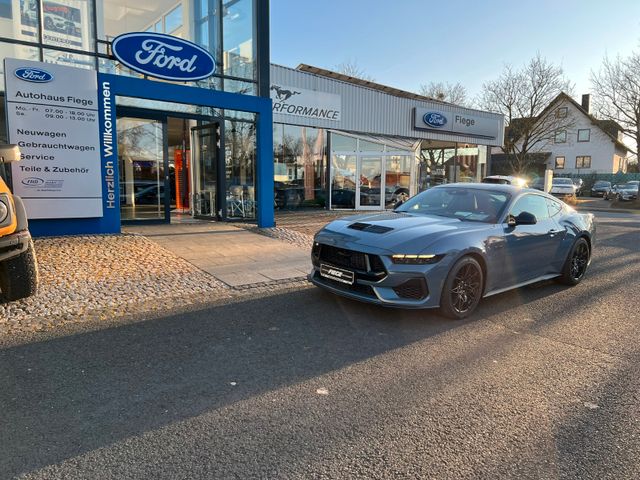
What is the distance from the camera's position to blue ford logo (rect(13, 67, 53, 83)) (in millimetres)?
8188

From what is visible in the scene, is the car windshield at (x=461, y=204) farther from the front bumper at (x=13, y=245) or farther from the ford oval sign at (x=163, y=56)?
the ford oval sign at (x=163, y=56)

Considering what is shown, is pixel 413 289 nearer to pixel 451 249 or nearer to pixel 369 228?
pixel 451 249

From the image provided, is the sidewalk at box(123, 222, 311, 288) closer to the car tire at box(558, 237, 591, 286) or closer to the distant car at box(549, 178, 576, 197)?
the car tire at box(558, 237, 591, 286)

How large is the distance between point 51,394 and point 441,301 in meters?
3.63

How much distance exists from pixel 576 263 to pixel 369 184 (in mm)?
13082

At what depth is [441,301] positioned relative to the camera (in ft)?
16.5

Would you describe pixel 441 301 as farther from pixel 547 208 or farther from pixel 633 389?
pixel 547 208

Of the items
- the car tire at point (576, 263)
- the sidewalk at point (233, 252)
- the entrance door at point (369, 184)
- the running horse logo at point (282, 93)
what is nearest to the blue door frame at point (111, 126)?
the sidewalk at point (233, 252)

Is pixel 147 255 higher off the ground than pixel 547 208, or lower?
lower

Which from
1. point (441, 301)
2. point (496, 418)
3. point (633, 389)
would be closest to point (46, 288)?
point (441, 301)

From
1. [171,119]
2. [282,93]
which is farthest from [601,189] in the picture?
[171,119]

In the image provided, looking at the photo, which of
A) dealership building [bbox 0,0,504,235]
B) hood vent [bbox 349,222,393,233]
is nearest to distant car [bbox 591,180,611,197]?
dealership building [bbox 0,0,504,235]

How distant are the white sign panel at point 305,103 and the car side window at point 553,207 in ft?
37.6

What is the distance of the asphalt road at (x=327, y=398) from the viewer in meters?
2.63
